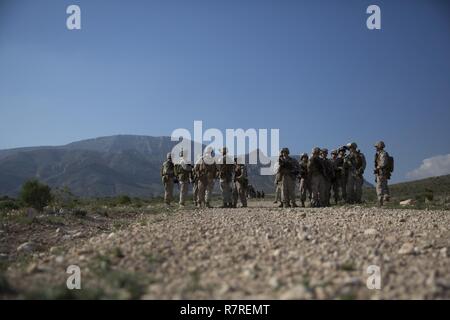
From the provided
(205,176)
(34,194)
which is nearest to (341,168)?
(205,176)

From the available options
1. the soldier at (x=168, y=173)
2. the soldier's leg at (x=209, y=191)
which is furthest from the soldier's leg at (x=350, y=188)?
the soldier at (x=168, y=173)

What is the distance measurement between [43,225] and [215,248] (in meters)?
8.51

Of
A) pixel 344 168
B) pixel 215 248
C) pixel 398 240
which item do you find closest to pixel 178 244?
pixel 215 248

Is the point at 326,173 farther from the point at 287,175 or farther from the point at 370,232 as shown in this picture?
the point at 370,232

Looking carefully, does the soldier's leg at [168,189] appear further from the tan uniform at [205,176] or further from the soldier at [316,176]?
the soldier at [316,176]

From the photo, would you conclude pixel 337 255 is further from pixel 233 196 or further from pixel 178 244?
pixel 233 196

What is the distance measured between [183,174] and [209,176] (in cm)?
169

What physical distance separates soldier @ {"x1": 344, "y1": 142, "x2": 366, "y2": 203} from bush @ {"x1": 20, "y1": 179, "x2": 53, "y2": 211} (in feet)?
49.2

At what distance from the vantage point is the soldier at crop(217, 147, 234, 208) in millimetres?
20391

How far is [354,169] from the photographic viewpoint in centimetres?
2130

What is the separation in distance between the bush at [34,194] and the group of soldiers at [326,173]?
11.9 meters

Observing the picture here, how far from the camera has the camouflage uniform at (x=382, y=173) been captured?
19.4m

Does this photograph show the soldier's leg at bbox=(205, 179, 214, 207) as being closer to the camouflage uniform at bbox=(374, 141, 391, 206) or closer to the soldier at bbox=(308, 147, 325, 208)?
the soldier at bbox=(308, 147, 325, 208)
